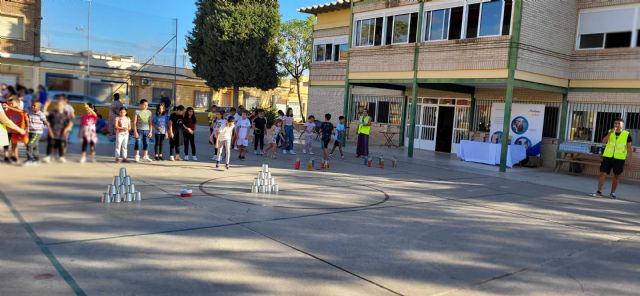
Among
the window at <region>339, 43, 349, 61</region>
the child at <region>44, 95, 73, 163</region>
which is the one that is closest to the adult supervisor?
the window at <region>339, 43, 349, 61</region>

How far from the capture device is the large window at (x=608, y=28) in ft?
53.8

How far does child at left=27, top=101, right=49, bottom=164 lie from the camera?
4.99ft

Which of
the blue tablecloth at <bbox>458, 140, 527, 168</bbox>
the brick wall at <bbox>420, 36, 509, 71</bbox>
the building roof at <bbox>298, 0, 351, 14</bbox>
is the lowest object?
the blue tablecloth at <bbox>458, 140, 527, 168</bbox>

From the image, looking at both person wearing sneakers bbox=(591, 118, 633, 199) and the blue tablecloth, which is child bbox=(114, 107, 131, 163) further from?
the blue tablecloth

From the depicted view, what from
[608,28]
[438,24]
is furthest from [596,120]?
[438,24]

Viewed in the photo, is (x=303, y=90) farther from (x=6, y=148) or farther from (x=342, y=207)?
(x=6, y=148)

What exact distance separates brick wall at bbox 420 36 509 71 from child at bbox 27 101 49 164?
53.4ft

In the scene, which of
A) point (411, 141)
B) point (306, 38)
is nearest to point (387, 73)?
point (411, 141)

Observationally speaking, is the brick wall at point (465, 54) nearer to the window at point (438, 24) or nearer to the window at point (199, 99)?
the window at point (438, 24)

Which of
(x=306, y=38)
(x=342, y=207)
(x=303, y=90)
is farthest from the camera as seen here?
(x=303, y=90)

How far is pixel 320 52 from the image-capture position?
2939 centimetres

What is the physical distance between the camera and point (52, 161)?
1550 mm

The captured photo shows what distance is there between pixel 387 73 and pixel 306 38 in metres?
19.4

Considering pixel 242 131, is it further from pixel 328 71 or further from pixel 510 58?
pixel 328 71
